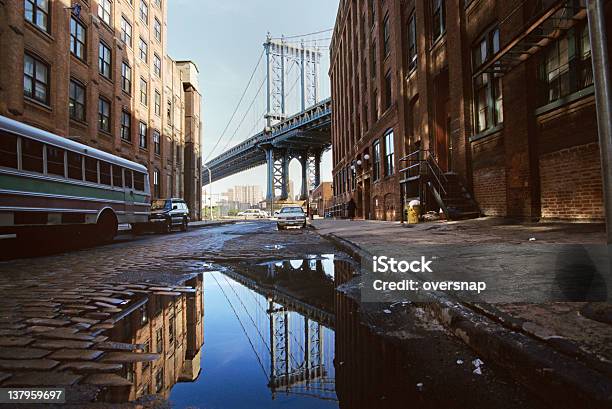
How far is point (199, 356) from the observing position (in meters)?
2.46

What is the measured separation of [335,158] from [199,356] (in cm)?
4136

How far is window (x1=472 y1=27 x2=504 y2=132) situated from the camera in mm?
11836

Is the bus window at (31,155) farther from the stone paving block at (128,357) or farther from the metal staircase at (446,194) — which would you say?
the metal staircase at (446,194)

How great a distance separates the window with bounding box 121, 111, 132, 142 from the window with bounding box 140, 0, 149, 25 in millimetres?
8593

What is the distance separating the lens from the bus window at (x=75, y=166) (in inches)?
393

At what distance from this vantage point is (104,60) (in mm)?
21016

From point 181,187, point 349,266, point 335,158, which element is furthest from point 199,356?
point 335,158

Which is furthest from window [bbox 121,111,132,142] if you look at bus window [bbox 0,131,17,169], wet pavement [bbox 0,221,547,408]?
wet pavement [bbox 0,221,547,408]

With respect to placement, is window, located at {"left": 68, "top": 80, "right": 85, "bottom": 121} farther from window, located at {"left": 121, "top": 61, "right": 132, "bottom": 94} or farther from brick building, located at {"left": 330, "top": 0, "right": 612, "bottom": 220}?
brick building, located at {"left": 330, "top": 0, "right": 612, "bottom": 220}

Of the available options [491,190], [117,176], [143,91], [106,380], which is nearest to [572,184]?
[491,190]

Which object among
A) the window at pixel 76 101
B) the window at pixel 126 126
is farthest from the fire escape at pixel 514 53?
the window at pixel 126 126

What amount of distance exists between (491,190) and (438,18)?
9.00m

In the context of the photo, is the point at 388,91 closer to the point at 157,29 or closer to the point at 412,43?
the point at 412,43

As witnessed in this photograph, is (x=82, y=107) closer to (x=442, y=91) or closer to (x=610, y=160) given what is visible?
(x=442, y=91)
